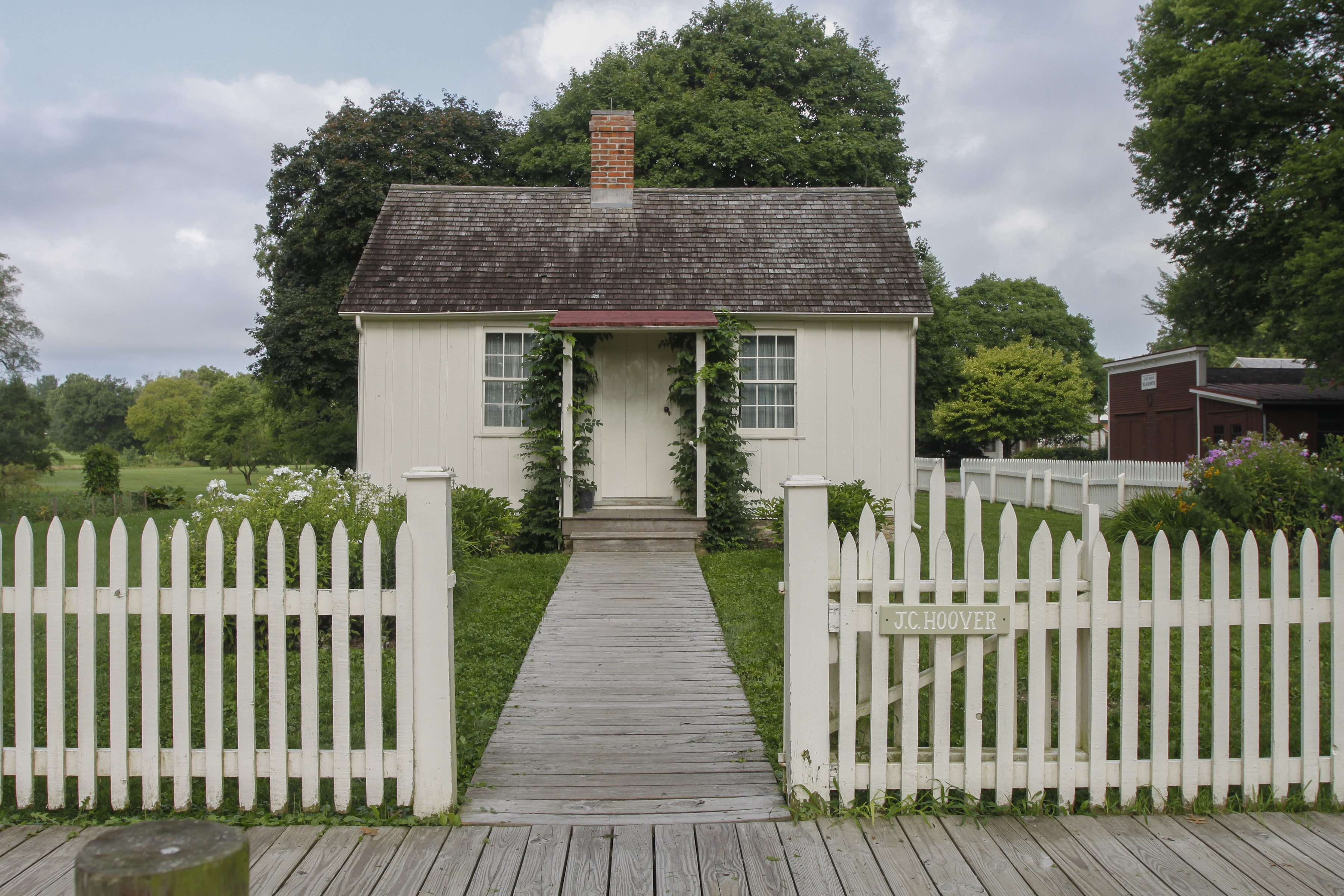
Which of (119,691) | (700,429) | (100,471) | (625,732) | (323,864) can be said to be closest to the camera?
(323,864)

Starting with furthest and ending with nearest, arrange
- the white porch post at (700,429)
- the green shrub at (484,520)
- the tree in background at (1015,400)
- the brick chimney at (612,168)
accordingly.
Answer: the tree in background at (1015,400) < the brick chimney at (612,168) < the white porch post at (700,429) < the green shrub at (484,520)

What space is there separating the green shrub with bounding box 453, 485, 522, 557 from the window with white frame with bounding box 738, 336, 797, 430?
3.51 metres

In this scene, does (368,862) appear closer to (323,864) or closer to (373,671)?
(323,864)

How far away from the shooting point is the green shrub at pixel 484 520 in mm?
10414

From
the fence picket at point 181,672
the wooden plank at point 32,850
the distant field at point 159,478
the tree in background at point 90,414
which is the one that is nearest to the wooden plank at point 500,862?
the fence picket at point 181,672

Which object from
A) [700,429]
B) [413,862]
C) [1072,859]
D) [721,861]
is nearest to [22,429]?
[700,429]

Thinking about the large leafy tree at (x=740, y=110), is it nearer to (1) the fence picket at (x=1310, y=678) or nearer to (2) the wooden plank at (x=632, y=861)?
(1) the fence picket at (x=1310, y=678)

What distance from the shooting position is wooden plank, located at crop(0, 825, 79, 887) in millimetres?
2990

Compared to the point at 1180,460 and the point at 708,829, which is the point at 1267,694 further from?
the point at 1180,460

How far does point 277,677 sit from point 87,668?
29.7 inches

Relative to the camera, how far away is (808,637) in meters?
3.44

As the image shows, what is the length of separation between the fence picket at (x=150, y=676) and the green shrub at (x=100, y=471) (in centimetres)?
A: 1957

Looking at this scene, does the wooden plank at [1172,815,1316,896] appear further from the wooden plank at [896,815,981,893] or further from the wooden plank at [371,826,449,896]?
the wooden plank at [371,826,449,896]

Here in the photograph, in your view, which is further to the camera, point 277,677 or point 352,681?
point 352,681
